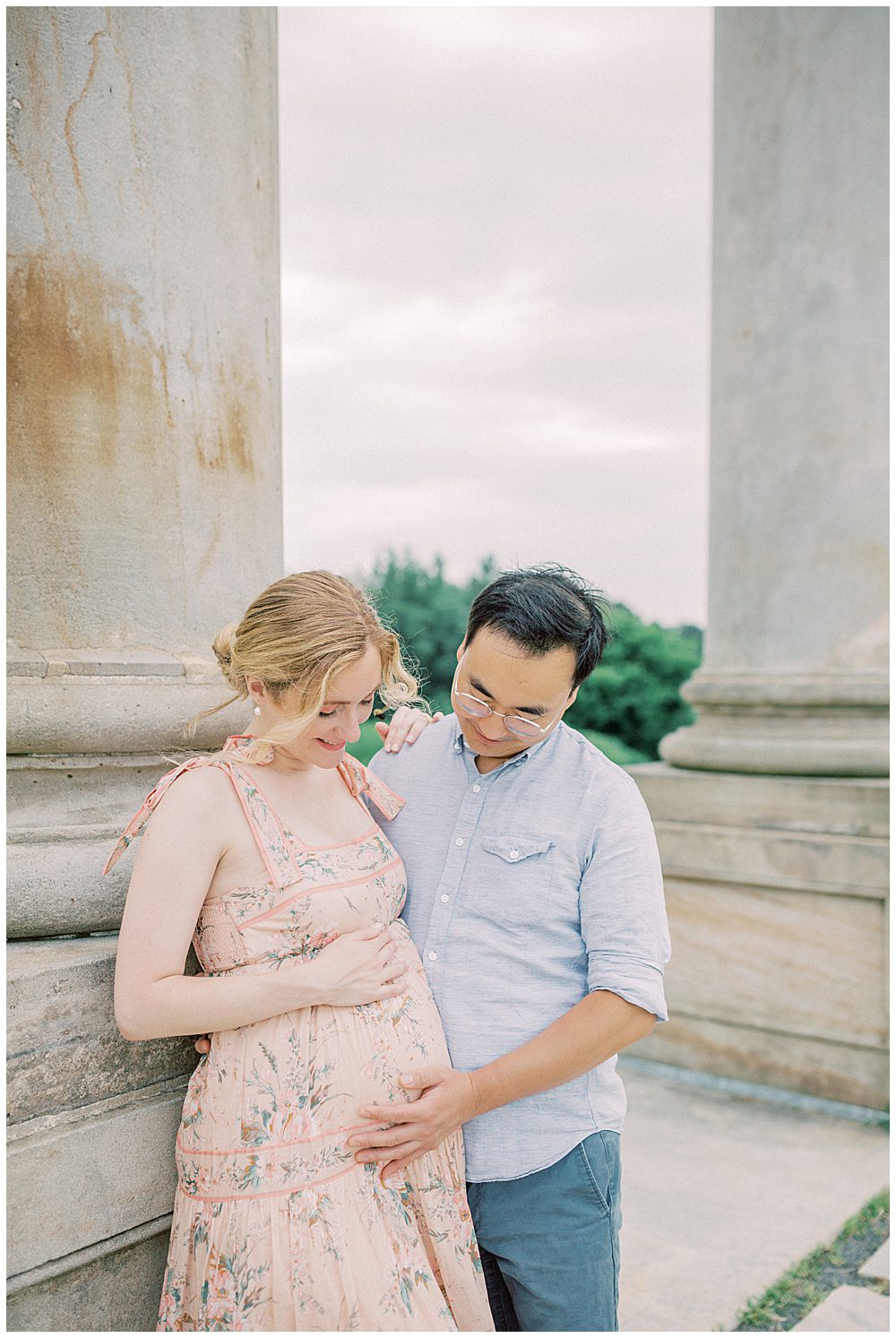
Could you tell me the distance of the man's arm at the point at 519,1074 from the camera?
2152 millimetres

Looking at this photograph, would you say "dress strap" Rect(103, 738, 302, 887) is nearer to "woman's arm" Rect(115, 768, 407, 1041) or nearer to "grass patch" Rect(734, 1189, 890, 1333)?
"woman's arm" Rect(115, 768, 407, 1041)

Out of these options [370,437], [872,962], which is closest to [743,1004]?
[872,962]

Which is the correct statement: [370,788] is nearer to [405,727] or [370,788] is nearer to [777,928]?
[405,727]

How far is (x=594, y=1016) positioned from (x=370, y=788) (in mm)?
719

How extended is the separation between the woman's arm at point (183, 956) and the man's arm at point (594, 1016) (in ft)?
0.97

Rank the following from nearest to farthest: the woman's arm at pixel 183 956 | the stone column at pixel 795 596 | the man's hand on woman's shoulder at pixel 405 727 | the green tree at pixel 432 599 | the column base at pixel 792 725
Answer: the woman's arm at pixel 183 956 → the man's hand on woman's shoulder at pixel 405 727 → the stone column at pixel 795 596 → the column base at pixel 792 725 → the green tree at pixel 432 599

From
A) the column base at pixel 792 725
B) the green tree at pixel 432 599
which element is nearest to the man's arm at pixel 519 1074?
the column base at pixel 792 725

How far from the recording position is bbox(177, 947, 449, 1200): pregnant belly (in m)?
2.06

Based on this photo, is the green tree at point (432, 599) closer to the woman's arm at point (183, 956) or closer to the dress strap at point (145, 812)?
the dress strap at point (145, 812)

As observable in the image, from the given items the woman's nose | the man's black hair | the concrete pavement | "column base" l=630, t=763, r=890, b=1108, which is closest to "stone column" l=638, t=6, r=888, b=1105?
"column base" l=630, t=763, r=890, b=1108

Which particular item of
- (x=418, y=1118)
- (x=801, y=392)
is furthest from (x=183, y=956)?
(x=801, y=392)

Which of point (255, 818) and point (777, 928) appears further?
point (777, 928)

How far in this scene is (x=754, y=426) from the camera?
638cm

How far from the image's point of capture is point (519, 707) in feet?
8.07
